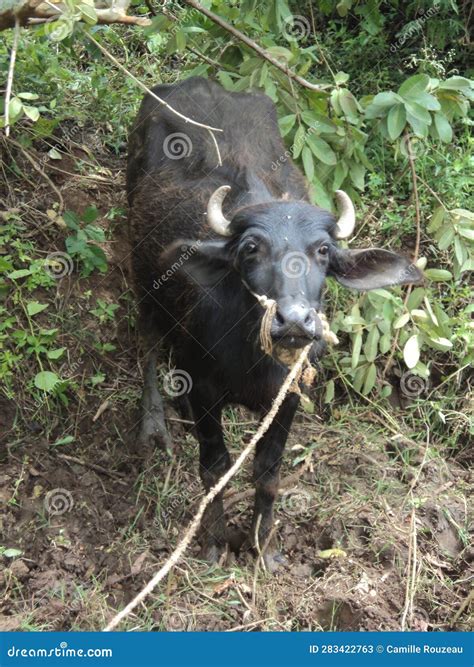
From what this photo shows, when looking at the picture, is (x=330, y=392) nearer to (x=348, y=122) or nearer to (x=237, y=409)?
(x=237, y=409)

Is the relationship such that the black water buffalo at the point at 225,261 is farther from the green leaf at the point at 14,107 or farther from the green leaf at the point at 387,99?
the green leaf at the point at 14,107

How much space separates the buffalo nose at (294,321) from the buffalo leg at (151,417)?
82.1 inches

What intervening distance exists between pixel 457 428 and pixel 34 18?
144 inches

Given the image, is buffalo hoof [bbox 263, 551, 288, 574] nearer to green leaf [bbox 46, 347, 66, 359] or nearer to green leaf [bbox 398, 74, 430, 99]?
green leaf [bbox 46, 347, 66, 359]

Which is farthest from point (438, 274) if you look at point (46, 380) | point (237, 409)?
point (46, 380)

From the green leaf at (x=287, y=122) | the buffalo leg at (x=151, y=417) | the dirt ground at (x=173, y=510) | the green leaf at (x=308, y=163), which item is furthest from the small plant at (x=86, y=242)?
the green leaf at (x=308, y=163)

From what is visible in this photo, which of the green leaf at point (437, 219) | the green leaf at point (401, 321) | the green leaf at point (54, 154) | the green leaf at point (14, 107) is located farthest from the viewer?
the green leaf at point (54, 154)

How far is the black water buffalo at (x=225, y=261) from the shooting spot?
168 inches

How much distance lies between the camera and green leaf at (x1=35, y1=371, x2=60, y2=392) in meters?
5.27

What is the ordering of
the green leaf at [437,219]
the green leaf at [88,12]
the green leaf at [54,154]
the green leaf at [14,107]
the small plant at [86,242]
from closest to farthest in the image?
the green leaf at [88,12] → the green leaf at [14,107] → the green leaf at [437,219] → the small plant at [86,242] → the green leaf at [54,154]

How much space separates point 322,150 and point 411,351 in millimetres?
1297

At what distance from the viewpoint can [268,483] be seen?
4.97m

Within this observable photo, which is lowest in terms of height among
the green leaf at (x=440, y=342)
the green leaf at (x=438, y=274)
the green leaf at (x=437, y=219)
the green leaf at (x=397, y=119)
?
the green leaf at (x=440, y=342)

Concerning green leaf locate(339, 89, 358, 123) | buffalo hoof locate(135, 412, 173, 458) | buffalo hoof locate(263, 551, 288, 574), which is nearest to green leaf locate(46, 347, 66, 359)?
buffalo hoof locate(135, 412, 173, 458)
